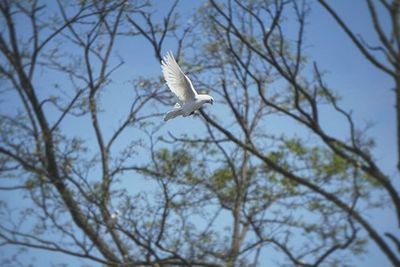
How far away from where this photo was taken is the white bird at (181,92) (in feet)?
19.0

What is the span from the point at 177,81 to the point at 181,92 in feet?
0.51

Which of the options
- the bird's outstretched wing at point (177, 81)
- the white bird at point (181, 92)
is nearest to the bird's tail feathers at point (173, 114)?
the white bird at point (181, 92)

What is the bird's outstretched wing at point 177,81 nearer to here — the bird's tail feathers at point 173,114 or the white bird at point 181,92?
the white bird at point 181,92

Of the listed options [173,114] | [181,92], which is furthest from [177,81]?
[173,114]

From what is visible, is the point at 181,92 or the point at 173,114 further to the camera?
the point at 181,92

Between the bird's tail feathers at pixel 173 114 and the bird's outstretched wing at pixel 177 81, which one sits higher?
the bird's outstretched wing at pixel 177 81

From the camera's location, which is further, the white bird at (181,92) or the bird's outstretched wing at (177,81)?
the bird's outstretched wing at (177,81)

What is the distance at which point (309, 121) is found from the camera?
11555mm

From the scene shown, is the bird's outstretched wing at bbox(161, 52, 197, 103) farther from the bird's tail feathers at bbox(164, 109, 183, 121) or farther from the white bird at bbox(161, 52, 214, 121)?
the bird's tail feathers at bbox(164, 109, 183, 121)

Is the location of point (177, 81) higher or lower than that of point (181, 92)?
higher

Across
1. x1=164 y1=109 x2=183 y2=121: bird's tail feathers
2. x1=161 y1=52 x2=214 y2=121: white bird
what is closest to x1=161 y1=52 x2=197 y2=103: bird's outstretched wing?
x1=161 y1=52 x2=214 y2=121: white bird

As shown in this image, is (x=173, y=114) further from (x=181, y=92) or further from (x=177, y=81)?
(x=177, y=81)

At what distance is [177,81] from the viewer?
6.26 m

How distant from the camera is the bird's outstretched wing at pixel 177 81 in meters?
6.11
